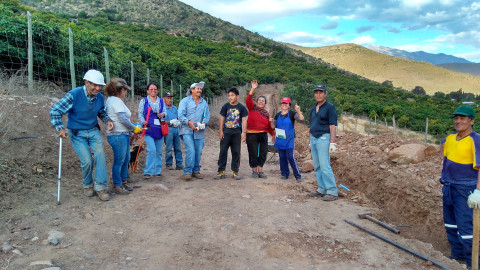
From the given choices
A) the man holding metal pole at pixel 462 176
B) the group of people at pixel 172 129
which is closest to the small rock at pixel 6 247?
the group of people at pixel 172 129

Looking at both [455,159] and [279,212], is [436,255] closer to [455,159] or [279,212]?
[455,159]

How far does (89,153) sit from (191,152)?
198 centimetres

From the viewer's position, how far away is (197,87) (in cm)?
616

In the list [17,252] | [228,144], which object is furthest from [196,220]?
[228,144]

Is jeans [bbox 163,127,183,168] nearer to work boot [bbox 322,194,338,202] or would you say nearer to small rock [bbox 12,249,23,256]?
work boot [bbox 322,194,338,202]

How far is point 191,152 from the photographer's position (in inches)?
240

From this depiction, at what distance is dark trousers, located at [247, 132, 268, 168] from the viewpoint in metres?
6.66

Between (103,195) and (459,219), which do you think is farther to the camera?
(103,195)

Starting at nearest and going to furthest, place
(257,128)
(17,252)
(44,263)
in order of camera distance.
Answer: (44,263), (17,252), (257,128)

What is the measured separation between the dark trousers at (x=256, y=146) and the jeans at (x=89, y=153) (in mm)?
2946

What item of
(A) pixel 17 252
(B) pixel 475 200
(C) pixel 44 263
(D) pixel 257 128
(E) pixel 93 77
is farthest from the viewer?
(D) pixel 257 128

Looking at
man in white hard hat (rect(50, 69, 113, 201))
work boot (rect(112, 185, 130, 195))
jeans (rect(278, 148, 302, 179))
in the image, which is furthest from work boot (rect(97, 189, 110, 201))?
jeans (rect(278, 148, 302, 179))

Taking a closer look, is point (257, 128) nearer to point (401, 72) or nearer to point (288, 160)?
point (288, 160)

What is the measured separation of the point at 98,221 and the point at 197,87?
3.04 m
